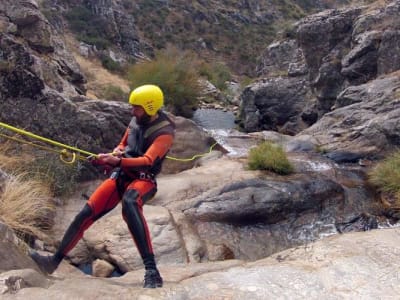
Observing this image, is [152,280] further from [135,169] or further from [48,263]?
[48,263]

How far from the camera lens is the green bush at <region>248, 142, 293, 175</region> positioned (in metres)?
8.55

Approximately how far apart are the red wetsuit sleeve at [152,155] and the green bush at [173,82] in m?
17.0

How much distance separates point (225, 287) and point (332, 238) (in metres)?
1.54

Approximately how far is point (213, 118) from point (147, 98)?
1960cm

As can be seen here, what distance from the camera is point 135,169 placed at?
4180mm

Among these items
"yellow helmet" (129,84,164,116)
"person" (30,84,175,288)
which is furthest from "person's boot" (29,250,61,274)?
"yellow helmet" (129,84,164,116)

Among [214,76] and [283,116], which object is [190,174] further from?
[214,76]

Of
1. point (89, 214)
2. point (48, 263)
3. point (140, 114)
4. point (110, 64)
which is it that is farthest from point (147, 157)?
point (110, 64)

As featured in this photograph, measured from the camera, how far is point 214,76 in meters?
37.1

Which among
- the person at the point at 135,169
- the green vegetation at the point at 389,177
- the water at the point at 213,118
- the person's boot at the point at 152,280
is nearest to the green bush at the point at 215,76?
the water at the point at 213,118

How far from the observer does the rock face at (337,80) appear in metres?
11.8

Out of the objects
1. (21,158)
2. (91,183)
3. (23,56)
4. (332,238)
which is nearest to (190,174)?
(91,183)

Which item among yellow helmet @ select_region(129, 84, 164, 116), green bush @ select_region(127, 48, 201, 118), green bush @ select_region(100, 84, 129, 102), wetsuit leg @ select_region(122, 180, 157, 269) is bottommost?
wetsuit leg @ select_region(122, 180, 157, 269)

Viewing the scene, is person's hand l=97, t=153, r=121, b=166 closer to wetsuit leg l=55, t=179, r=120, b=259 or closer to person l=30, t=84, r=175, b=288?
person l=30, t=84, r=175, b=288
